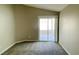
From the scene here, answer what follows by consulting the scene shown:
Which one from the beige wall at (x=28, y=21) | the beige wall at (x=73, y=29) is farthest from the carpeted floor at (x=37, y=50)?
the beige wall at (x=28, y=21)

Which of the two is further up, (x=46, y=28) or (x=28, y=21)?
(x=28, y=21)

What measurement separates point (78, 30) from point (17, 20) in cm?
314

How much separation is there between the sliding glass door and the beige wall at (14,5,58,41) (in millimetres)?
193

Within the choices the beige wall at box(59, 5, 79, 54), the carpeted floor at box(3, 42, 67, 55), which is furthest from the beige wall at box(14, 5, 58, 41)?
the beige wall at box(59, 5, 79, 54)

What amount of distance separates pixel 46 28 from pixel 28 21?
35.4 inches

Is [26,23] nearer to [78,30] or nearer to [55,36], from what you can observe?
[55,36]

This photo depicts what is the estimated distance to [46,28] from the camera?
16.4 ft

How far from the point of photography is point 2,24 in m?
→ 3.02

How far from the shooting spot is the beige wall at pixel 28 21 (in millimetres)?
4848

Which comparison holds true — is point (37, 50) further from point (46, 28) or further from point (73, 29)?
point (46, 28)

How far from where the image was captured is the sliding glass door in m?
4.93

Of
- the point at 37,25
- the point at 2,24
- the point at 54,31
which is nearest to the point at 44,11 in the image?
the point at 37,25

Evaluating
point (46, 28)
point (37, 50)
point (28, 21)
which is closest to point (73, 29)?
point (37, 50)

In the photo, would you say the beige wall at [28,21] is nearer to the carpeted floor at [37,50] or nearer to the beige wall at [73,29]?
the carpeted floor at [37,50]
